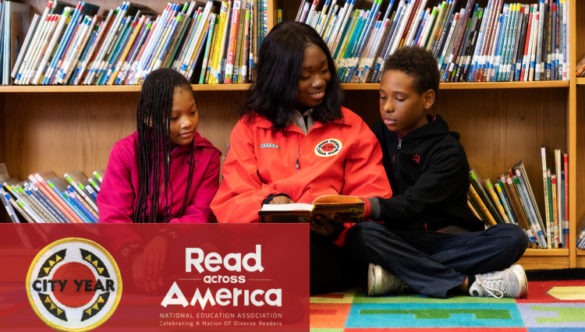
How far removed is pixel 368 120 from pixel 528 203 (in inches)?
22.5

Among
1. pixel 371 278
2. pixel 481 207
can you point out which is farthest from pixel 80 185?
pixel 481 207

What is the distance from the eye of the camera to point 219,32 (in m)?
2.66

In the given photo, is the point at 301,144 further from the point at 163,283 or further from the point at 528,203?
the point at 163,283

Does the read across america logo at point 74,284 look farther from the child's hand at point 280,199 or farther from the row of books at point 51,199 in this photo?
the row of books at point 51,199

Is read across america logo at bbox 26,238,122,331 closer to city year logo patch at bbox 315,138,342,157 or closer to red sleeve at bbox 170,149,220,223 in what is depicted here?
red sleeve at bbox 170,149,220,223

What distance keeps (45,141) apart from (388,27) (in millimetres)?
1281

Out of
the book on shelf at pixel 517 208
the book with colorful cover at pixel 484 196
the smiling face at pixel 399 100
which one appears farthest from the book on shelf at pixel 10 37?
the book on shelf at pixel 517 208

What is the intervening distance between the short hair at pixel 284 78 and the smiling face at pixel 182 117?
0.54ft

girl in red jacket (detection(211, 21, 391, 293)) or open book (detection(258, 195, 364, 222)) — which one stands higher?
girl in red jacket (detection(211, 21, 391, 293))

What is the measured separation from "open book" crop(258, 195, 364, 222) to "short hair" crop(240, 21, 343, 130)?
1.34 ft

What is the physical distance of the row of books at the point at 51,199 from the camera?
2783 millimetres

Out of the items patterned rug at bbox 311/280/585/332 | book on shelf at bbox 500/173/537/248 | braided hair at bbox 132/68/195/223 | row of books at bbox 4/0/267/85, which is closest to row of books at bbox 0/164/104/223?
row of books at bbox 4/0/267/85

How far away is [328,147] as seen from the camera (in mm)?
2377

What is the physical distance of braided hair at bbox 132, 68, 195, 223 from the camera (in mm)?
2393
